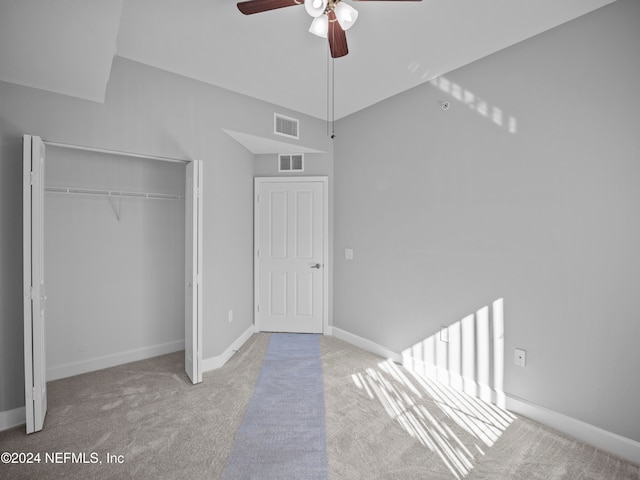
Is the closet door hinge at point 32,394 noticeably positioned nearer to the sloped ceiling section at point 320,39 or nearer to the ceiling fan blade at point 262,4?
the sloped ceiling section at point 320,39

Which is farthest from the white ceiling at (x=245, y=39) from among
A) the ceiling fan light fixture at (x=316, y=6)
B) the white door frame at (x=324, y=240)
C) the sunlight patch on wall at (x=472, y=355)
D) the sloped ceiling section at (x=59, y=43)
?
the sunlight patch on wall at (x=472, y=355)

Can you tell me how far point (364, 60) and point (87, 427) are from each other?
364 centimetres

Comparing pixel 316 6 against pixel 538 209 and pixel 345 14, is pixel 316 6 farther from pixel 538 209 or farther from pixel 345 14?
pixel 538 209

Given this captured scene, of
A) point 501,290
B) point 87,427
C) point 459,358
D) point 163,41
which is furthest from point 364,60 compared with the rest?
point 87,427

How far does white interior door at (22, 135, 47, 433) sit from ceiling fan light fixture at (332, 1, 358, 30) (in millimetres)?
2169

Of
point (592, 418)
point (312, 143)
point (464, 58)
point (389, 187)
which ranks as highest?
point (464, 58)

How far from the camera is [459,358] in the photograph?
2.79m

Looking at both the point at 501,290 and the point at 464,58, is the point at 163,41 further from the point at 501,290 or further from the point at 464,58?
the point at 501,290

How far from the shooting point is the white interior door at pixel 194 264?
8.99 ft

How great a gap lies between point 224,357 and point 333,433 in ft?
5.27

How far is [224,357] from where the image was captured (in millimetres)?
3277

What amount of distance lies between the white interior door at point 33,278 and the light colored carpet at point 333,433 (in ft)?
0.85

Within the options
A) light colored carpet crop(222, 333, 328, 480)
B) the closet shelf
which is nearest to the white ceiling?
the closet shelf

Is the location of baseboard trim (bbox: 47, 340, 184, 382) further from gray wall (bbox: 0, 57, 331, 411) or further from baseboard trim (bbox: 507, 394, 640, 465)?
baseboard trim (bbox: 507, 394, 640, 465)
